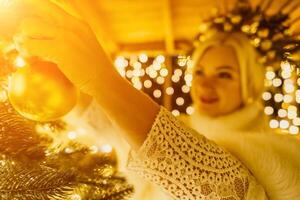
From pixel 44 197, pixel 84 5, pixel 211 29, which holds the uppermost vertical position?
pixel 84 5

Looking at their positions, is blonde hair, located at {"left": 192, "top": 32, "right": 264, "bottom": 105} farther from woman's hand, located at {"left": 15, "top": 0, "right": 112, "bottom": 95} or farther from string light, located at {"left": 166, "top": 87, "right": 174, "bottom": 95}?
string light, located at {"left": 166, "top": 87, "right": 174, "bottom": 95}

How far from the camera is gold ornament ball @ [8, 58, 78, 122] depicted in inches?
15.3

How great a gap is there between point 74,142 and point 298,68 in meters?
0.32

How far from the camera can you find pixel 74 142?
0.58 meters

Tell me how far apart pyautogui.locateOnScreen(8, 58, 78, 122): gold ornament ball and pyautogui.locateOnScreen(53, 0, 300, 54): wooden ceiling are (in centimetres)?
163

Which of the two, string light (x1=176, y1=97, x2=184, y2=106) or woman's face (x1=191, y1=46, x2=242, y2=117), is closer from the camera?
woman's face (x1=191, y1=46, x2=242, y2=117)

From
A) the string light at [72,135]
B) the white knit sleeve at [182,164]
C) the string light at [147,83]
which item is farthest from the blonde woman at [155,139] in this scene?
the string light at [147,83]

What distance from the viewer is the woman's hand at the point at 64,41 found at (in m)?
0.33

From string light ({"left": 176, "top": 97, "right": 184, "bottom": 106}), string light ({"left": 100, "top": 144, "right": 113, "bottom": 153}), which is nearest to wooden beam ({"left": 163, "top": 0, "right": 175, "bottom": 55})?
string light ({"left": 176, "top": 97, "right": 184, "bottom": 106})

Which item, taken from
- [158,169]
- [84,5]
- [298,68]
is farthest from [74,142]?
[84,5]

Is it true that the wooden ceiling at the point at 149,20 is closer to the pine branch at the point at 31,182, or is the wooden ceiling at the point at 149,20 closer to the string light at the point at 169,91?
the string light at the point at 169,91

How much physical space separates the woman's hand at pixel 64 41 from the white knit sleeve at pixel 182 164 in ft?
0.29

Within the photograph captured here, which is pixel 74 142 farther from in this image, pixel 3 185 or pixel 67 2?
pixel 67 2

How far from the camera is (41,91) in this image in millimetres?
389
